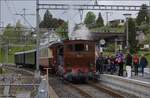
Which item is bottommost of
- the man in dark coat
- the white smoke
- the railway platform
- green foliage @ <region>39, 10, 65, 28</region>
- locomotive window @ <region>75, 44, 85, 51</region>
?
the railway platform

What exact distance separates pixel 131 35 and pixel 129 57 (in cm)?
8619

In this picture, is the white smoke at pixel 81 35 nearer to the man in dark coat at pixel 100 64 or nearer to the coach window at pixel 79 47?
the man in dark coat at pixel 100 64

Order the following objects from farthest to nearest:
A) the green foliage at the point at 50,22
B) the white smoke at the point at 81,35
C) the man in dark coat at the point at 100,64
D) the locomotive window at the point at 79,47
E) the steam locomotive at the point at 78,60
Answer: the green foliage at the point at 50,22 → the white smoke at the point at 81,35 → the man in dark coat at the point at 100,64 → the locomotive window at the point at 79,47 → the steam locomotive at the point at 78,60

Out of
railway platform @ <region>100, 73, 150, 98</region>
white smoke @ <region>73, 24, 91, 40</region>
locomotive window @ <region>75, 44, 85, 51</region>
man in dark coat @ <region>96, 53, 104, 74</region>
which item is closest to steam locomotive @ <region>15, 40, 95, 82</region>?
locomotive window @ <region>75, 44, 85, 51</region>

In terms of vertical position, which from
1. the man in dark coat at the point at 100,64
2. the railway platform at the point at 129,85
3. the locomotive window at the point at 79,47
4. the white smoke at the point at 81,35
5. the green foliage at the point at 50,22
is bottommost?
the railway platform at the point at 129,85

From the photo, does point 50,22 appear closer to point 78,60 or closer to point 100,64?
point 100,64

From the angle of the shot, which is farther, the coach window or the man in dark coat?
the man in dark coat

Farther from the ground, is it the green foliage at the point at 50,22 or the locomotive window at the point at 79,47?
the green foliage at the point at 50,22

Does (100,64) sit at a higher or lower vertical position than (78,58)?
lower

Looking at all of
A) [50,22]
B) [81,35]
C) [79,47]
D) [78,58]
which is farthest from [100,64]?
[50,22]

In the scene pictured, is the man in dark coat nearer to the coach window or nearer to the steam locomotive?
the steam locomotive

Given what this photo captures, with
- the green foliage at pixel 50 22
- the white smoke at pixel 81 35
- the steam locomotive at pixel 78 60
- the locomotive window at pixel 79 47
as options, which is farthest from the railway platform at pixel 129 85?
the green foliage at pixel 50 22

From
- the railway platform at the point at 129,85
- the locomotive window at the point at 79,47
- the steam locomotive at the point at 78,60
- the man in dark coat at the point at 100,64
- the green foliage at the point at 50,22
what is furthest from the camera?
the green foliage at the point at 50,22

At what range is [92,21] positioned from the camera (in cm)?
18462
